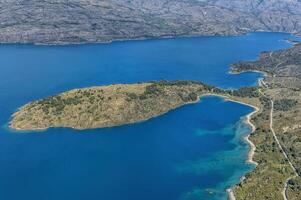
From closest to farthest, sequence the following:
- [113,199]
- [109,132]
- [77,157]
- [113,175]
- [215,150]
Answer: [113,199]
[113,175]
[77,157]
[215,150]
[109,132]

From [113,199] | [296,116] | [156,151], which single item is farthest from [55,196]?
[296,116]

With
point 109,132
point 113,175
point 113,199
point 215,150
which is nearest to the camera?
point 113,199

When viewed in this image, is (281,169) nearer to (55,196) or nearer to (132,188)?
(132,188)

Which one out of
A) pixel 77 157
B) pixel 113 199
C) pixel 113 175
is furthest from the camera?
pixel 77 157

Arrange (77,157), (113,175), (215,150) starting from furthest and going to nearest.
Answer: (215,150), (77,157), (113,175)

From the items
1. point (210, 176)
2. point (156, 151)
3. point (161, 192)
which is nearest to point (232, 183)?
point (210, 176)

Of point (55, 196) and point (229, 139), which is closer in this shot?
point (55, 196)

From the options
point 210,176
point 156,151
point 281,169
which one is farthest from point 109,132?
point 281,169

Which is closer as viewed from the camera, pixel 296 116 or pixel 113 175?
pixel 113 175

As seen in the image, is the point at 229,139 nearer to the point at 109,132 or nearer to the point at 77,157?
the point at 109,132
